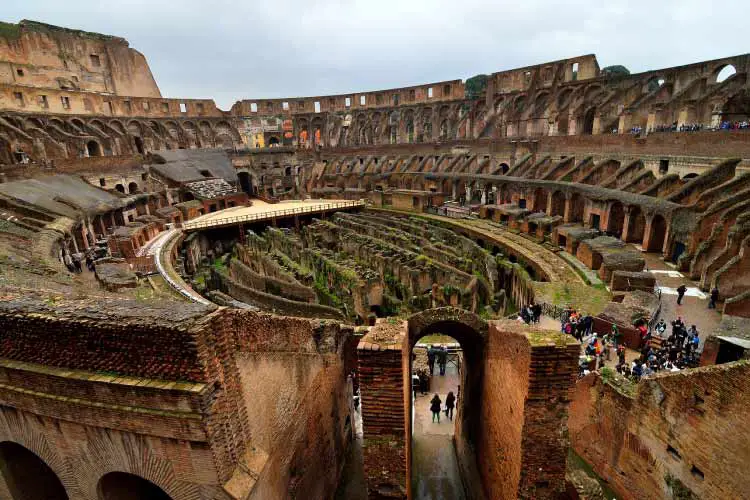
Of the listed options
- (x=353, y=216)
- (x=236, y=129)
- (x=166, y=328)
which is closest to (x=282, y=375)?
(x=166, y=328)

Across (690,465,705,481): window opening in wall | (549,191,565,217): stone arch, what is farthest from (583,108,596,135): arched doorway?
(690,465,705,481): window opening in wall

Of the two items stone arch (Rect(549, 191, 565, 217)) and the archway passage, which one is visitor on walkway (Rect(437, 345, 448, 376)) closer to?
the archway passage

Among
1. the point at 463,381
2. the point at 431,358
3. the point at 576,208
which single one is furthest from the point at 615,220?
the point at 463,381

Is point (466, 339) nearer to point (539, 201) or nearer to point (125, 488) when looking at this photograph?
point (125, 488)

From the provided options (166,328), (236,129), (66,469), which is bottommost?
(66,469)

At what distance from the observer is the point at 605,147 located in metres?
25.6

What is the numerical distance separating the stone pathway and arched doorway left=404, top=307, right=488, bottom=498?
2cm

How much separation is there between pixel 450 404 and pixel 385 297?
7.30m

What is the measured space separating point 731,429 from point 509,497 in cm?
373

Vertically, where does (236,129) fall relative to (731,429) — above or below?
above

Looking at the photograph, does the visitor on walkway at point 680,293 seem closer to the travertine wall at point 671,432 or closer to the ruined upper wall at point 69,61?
the travertine wall at point 671,432

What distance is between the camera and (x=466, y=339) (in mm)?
8461

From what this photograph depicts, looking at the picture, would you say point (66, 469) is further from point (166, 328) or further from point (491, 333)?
point (491, 333)

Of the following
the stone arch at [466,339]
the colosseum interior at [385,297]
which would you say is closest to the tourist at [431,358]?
the colosseum interior at [385,297]
